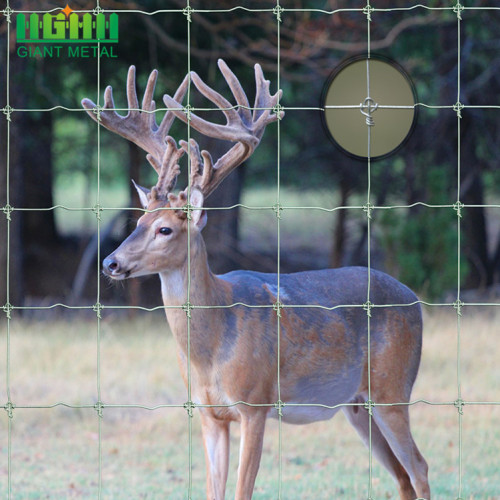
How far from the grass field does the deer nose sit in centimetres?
95

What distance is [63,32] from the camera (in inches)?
391

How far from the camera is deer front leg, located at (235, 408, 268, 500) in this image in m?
5.23

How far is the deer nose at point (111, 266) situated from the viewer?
5129mm

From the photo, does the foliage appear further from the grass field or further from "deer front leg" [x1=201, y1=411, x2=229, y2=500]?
"deer front leg" [x1=201, y1=411, x2=229, y2=500]

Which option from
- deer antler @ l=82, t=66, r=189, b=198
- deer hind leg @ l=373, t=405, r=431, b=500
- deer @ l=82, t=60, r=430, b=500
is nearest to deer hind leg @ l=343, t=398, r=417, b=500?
deer @ l=82, t=60, r=430, b=500

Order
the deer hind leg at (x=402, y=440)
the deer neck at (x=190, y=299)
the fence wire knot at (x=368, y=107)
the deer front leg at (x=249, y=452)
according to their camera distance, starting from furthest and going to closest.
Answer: the deer hind leg at (x=402, y=440) < the deer neck at (x=190, y=299) < the deer front leg at (x=249, y=452) < the fence wire knot at (x=368, y=107)

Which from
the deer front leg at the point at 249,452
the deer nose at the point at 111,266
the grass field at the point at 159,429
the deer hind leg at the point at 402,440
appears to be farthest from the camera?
the grass field at the point at 159,429

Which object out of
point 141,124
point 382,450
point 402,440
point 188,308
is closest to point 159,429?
point 382,450

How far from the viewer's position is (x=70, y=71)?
12.2 meters

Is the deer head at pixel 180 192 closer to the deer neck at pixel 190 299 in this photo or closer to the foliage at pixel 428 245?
the deer neck at pixel 190 299

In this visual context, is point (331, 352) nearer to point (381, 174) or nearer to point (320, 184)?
point (381, 174)

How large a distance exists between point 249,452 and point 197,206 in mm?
1257

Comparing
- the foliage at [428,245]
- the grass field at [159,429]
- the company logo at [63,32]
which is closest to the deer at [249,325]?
the grass field at [159,429]

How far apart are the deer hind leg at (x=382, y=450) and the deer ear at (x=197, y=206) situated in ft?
4.83
